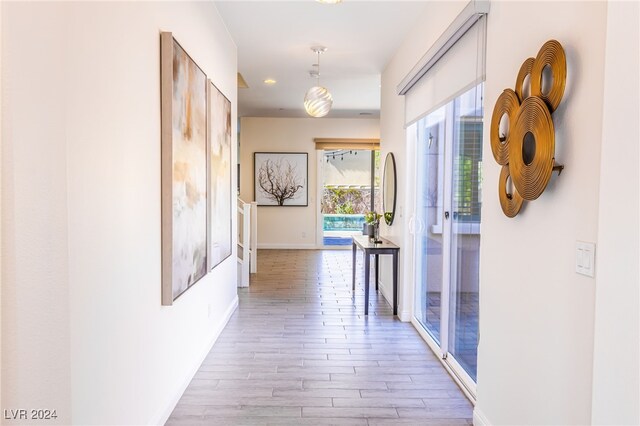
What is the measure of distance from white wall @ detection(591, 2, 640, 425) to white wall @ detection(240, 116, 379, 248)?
8.50m

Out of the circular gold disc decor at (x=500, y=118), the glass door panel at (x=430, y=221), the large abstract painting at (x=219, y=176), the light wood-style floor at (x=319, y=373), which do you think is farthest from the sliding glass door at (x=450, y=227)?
the large abstract painting at (x=219, y=176)

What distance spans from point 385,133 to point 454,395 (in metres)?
3.57

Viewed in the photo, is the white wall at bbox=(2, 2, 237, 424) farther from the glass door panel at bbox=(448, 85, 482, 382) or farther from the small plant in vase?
the small plant in vase

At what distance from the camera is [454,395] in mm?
2844

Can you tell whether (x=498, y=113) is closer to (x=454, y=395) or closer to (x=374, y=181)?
(x=454, y=395)

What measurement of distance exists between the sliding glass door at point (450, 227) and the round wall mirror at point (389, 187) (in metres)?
0.69

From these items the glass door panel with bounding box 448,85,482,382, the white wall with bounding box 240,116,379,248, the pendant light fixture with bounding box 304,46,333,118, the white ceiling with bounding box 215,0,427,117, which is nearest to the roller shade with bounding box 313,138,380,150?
the white wall with bounding box 240,116,379,248

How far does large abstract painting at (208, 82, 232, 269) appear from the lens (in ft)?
11.4

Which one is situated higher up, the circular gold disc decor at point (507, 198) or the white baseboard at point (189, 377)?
the circular gold disc decor at point (507, 198)

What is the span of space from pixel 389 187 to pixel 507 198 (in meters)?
3.30

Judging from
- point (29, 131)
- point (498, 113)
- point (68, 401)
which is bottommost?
point (68, 401)

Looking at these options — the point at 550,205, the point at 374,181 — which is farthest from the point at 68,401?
the point at 374,181

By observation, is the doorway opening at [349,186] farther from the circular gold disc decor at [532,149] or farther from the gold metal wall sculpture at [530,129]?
the circular gold disc decor at [532,149]

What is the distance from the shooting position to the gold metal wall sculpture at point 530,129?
65.1 inches
